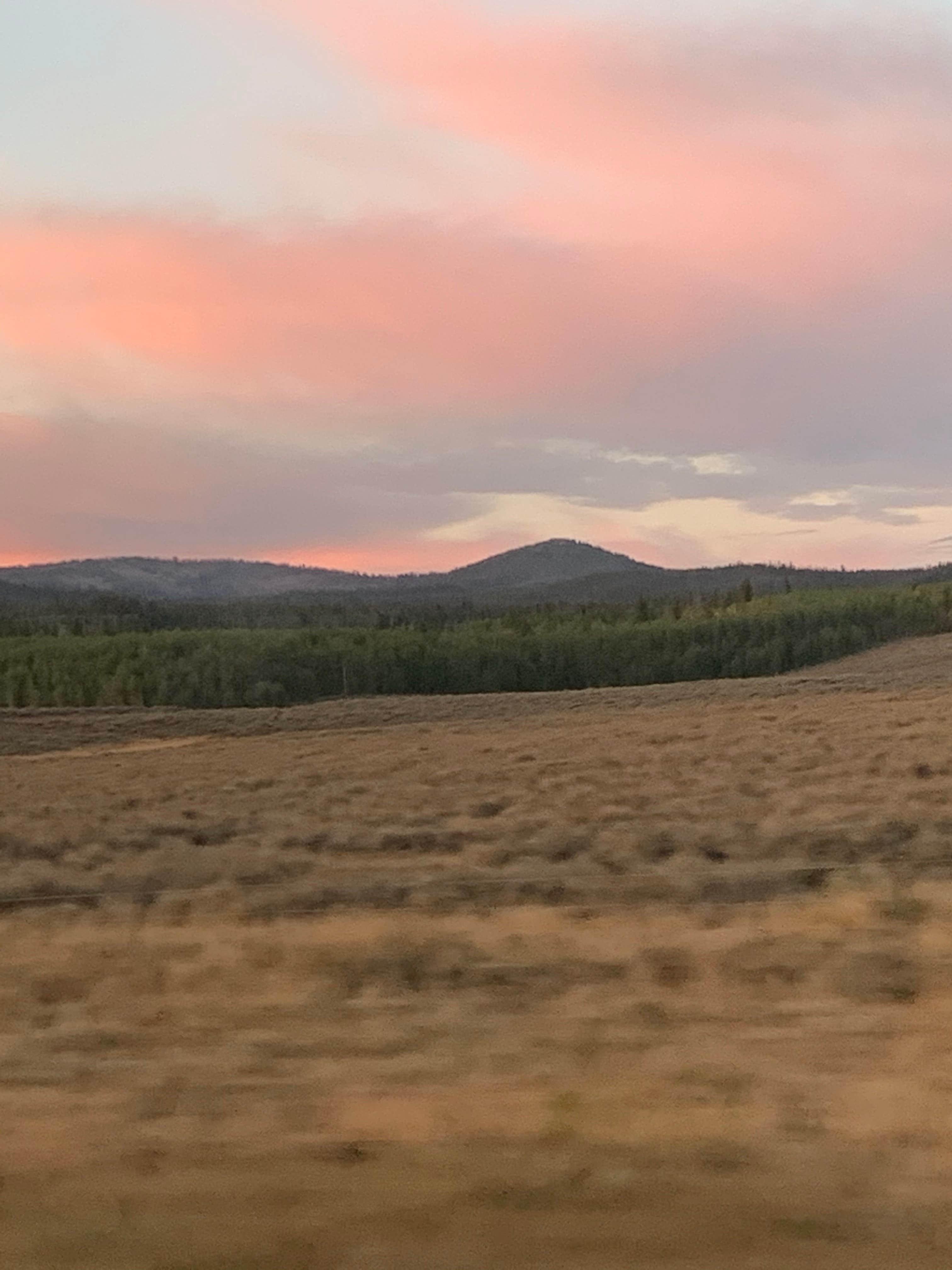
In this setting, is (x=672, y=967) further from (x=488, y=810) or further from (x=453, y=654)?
(x=453, y=654)

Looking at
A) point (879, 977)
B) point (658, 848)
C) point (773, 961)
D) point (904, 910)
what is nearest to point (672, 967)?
point (773, 961)

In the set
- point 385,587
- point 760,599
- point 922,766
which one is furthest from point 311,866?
point 385,587

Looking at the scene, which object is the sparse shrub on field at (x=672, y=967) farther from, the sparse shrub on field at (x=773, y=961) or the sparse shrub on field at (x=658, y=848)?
the sparse shrub on field at (x=658, y=848)

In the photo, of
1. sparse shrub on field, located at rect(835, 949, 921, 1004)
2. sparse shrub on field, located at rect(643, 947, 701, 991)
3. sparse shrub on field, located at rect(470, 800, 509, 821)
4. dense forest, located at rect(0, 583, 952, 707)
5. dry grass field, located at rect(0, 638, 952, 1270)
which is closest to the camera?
dry grass field, located at rect(0, 638, 952, 1270)

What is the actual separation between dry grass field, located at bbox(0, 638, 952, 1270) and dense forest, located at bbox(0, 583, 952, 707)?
18534 mm

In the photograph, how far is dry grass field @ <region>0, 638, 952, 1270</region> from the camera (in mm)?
4148

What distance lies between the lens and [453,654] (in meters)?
36.8

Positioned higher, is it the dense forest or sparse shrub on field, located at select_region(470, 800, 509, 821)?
the dense forest

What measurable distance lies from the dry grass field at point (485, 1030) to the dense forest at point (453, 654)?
1853 cm

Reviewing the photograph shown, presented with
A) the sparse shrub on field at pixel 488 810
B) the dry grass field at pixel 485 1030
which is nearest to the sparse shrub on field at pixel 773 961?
the dry grass field at pixel 485 1030

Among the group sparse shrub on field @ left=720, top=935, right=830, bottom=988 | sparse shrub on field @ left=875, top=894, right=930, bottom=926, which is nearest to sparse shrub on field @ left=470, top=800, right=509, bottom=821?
sparse shrub on field @ left=875, top=894, right=930, bottom=926

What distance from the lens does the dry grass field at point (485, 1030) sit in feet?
13.6

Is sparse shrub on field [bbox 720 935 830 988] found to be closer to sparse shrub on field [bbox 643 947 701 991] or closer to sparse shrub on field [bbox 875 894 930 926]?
sparse shrub on field [bbox 643 947 701 991]

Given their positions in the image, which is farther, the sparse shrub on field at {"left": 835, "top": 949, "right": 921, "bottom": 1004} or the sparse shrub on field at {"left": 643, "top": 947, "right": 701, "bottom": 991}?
the sparse shrub on field at {"left": 643, "top": 947, "right": 701, "bottom": 991}
